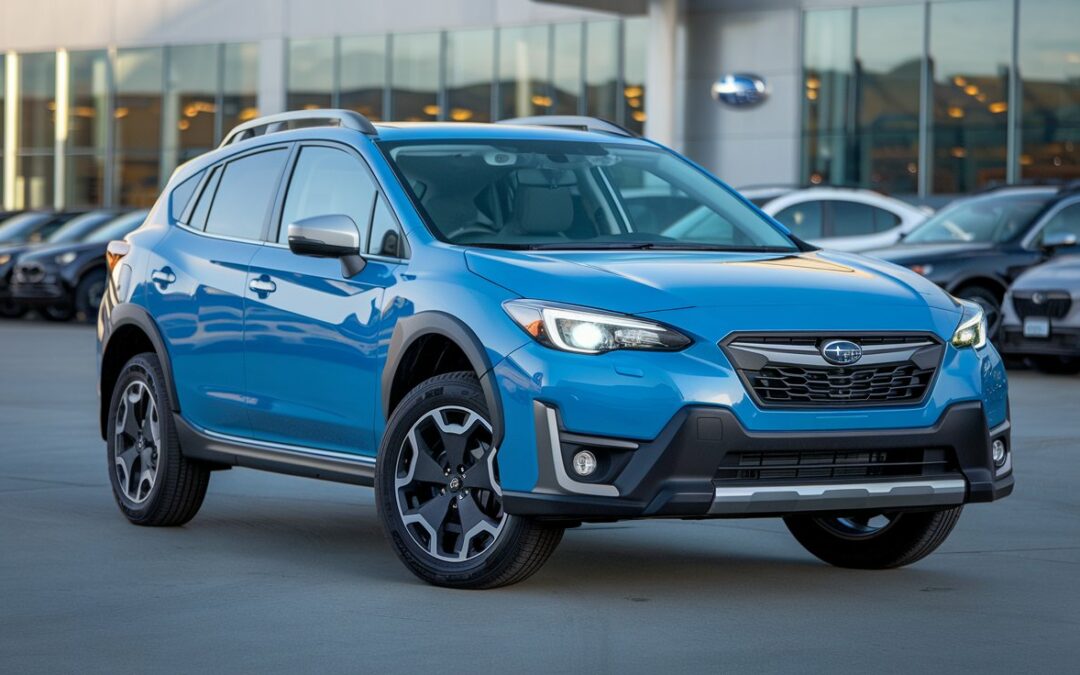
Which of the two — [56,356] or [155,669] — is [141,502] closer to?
[155,669]

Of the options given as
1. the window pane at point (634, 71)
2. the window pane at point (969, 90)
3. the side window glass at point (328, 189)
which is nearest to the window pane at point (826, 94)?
the window pane at point (969, 90)

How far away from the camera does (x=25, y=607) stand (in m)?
6.65

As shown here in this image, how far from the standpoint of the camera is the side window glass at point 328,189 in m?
7.68

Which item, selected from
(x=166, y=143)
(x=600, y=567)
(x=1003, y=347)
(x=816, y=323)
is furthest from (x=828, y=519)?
(x=166, y=143)

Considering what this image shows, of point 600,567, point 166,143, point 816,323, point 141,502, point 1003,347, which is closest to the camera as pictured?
point 816,323

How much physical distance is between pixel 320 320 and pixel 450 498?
1071 mm

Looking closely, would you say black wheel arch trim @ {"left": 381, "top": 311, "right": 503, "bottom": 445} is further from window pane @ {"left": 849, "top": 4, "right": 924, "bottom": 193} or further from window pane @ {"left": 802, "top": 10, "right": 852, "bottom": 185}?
window pane @ {"left": 802, "top": 10, "right": 852, "bottom": 185}

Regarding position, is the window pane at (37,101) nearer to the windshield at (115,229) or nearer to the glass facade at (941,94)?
the glass facade at (941,94)

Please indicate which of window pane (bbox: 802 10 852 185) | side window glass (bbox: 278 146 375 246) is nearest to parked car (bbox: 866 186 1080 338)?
side window glass (bbox: 278 146 375 246)

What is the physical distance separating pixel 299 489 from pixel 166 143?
40.7 metres

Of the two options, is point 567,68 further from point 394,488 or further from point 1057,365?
point 394,488

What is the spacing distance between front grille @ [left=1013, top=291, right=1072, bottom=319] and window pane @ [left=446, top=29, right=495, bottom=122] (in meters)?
25.8

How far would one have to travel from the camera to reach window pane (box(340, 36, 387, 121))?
45156 millimetres

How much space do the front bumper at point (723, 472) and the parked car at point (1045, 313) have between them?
11.6 metres
